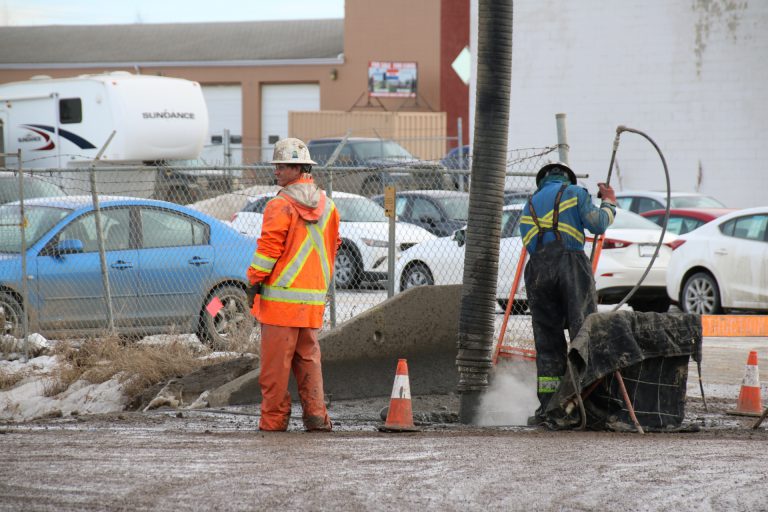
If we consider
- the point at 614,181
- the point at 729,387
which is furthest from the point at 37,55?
the point at 729,387

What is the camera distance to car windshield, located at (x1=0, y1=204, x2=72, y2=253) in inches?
488

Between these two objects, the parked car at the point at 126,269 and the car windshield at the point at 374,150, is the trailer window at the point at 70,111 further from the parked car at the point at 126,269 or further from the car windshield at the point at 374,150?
the parked car at the point at 126,269

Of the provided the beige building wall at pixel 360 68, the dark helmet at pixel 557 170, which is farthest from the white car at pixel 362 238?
the beige building wall at pixel 360 68

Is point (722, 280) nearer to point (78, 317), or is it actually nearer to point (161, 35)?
point (78, 317)

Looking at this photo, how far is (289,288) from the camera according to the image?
325 inches

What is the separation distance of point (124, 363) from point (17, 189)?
23.5 ft

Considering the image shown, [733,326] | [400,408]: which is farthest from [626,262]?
[400,408]

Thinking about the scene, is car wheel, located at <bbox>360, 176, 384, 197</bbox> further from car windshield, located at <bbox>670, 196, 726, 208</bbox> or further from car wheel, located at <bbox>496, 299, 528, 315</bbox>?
car wheel, located at <bbox>496, 299, 528, 315</bbox>

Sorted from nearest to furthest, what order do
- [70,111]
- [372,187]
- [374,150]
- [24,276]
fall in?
[24,276] → [70,111] → [372,187] → [374,150]

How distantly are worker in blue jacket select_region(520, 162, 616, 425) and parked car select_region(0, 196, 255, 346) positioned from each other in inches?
159

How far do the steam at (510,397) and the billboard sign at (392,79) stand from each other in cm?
3366

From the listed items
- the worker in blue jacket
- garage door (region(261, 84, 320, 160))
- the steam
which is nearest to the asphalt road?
the steam

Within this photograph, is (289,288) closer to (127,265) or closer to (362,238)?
(127,265)

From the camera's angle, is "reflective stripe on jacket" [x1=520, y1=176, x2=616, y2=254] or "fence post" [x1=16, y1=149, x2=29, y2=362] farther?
"fence post" [x1=16, y1=149, x2=29, y2=362]
